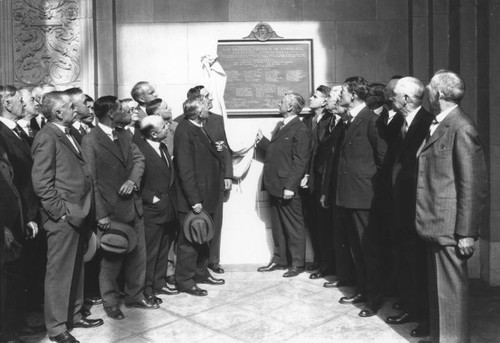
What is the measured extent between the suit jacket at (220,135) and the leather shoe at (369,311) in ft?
9.33

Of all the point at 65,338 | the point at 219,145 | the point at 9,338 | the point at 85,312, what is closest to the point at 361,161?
the point at 219,145

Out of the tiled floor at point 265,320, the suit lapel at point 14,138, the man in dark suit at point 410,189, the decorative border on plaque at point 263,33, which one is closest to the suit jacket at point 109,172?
the suit lapel at point 14,138

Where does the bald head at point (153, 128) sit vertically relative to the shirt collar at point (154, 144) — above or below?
above

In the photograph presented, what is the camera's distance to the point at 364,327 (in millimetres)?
5164

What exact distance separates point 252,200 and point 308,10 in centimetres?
290

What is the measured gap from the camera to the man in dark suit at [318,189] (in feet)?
23.0

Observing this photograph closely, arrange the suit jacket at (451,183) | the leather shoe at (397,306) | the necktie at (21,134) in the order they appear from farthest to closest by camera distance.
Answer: the leather shoe at (397,306) → the necktie at (21,134) → the suit jacket at (451,183)

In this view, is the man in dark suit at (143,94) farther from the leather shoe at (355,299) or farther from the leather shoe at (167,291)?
the leather shoe at (355,299)

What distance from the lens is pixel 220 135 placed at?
24.7ft

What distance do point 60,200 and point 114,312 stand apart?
4.58 feet

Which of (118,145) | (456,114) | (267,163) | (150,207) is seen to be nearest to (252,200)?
(267,163)

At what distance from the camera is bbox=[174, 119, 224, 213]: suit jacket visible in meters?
6.21

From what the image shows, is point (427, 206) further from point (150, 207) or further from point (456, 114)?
point (150, 207)

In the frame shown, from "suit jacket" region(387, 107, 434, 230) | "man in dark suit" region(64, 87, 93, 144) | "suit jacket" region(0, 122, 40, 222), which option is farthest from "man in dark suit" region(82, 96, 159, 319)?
"suit jacket" region(387, 107, 434, 230)
